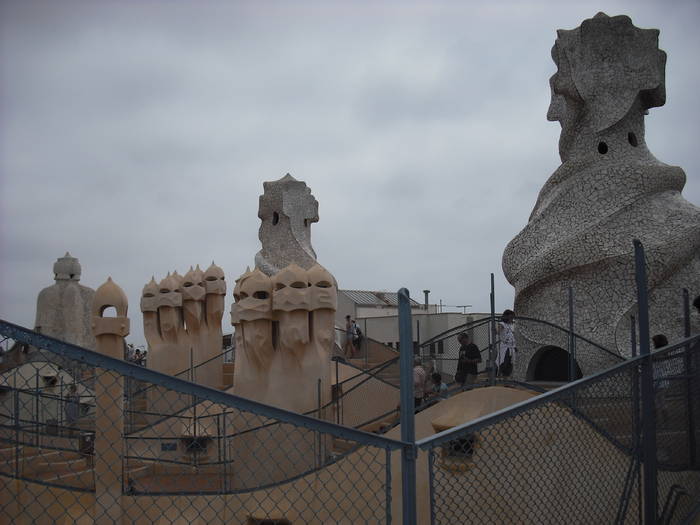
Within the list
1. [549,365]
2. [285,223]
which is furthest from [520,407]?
[285,223]

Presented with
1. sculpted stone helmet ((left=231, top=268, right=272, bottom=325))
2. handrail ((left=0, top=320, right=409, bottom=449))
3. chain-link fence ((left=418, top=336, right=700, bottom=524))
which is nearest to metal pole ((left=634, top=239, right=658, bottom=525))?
chain-link fence ((left=418, top=336, right=700, bottom=524))

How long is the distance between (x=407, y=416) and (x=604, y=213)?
9660 millimetres

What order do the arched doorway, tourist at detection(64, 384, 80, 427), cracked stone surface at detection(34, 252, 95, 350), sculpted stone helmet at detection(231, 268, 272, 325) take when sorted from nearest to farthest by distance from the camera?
tourist at detection(64, 384, 80, 427) < sculpted stone helmet at detection(231, 268, 272, 325) < the arched doorway < cracked stone surface at detection(34, 252, 95, 350)

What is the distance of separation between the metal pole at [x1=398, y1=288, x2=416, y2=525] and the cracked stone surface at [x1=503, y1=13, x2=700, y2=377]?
8.63 meters

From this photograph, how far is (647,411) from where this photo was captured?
3893mm

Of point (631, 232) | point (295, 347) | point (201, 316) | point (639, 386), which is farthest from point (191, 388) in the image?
point (201, 316)

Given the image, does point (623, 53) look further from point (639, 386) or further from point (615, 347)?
point (639, 386)

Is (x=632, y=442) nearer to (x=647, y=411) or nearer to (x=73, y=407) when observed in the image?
(x=647, y=411)

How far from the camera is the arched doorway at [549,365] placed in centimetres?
1176

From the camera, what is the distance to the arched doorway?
11758 millimetres

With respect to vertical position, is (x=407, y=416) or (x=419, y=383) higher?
(x=419, y=383)

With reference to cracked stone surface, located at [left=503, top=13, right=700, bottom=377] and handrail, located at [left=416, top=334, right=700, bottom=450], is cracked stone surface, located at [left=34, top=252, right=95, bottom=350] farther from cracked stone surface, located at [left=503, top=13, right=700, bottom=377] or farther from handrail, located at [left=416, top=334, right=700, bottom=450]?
handrail, located at [left=416, top=334, right=700, bottom=450]

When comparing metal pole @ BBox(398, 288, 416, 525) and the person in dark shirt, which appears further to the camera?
the person in dark shirt

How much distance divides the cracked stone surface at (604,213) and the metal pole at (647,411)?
6.95 meters
